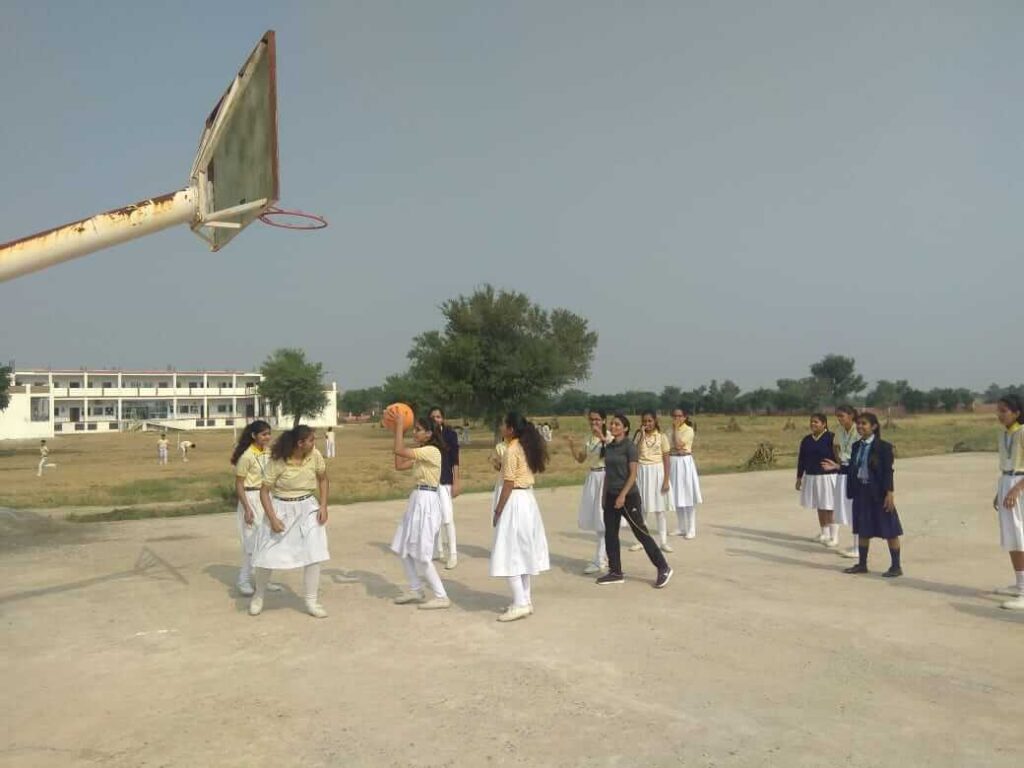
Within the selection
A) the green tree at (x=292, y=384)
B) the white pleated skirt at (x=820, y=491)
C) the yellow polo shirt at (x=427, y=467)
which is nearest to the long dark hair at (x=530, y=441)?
the yellow polo shirt at (x=427, y=467)

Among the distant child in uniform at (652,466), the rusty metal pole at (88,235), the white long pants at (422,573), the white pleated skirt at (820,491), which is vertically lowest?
the white long pants at (422,573)

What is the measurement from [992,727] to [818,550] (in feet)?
20.3

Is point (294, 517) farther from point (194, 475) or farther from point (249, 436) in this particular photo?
point (194, 475)

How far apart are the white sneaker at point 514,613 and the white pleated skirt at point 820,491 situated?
5448 mm

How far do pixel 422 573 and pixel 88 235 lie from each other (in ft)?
12.9

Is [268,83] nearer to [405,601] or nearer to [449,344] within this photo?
[405,601]

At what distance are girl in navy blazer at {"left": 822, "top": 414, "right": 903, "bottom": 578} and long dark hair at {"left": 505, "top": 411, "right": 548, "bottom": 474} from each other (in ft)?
12.5

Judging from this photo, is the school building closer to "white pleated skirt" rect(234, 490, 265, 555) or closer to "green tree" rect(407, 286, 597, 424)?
"green tree" rect(407, 286, 597, 424)

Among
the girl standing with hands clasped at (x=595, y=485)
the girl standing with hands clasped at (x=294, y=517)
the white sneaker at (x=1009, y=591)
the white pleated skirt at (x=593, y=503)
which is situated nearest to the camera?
the girl standing with hands clasped at (x=294, y=517)

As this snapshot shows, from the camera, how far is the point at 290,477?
7207 mm

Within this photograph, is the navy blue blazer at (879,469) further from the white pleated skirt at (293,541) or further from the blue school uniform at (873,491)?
the white pleated skirt at (293,541)

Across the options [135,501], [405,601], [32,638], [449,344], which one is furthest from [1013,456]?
[449,344]

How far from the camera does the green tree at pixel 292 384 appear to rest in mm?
79375

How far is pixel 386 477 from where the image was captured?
2627cm
